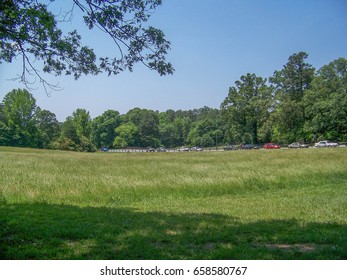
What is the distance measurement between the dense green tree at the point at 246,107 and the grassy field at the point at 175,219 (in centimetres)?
6150

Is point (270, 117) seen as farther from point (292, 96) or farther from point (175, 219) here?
point (175, 219)

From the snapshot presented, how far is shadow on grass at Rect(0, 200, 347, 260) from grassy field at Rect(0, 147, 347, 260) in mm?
17

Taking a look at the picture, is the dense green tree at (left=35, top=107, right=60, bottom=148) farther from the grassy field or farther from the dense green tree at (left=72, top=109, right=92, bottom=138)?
the grassy field

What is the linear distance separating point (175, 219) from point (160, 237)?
190cm

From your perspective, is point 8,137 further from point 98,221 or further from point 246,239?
point 246,239

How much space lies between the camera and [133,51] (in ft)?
22.5

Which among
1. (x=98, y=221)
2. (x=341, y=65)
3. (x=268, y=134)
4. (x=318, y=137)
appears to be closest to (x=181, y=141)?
(x=268, y=134)

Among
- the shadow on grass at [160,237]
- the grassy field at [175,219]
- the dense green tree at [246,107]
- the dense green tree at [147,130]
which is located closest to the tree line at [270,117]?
the dense green tree at [246,107]

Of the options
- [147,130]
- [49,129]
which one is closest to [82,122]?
[49,129]

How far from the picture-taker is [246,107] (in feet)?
242

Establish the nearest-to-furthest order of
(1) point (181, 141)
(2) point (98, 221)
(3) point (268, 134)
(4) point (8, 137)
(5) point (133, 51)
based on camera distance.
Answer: (5) point (133, 51) < (2) point (98, 221) < (4) point (8, 137) < (3) point (268, 134) < (1) point (181, 141)

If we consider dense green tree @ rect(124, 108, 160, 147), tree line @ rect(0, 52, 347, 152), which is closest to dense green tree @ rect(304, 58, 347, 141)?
tree line @ rect(0, 52, 347, 152)

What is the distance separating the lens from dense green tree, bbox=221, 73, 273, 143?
2928 inches
